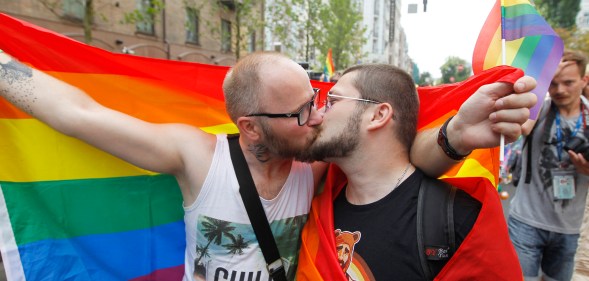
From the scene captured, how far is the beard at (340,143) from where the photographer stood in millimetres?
1837

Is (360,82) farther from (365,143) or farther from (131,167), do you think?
(131,167)

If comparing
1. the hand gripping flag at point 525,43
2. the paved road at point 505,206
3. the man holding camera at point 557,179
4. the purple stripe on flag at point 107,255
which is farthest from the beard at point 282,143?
the paved road at point 505,206

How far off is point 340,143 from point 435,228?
56 cm

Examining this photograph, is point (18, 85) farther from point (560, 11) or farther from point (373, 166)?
point (560, 11)

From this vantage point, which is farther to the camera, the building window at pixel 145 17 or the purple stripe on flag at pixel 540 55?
the building window at pixel 145 17

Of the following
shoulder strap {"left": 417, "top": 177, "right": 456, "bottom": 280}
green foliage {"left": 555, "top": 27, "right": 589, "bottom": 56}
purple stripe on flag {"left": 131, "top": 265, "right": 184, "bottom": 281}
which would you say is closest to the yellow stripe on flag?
purple stripe on flag {"left": 131, "top": 265, "right": 184, "bottom": 281}

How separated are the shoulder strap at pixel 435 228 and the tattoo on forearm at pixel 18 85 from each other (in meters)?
1.66

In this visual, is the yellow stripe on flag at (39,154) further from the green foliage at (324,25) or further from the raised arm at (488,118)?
the green foliage at (324,25)

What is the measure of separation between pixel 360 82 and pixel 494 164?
0.89 meters

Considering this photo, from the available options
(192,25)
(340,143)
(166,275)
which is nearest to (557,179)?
(340,143)

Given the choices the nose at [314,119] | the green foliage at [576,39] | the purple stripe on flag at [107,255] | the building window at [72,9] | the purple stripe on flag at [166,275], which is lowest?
the purple stripe on flag at [166,275]

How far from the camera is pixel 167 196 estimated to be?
2.24m

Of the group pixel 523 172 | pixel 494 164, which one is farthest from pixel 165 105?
pixel 523 172

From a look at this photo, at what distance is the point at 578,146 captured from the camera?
284cm
